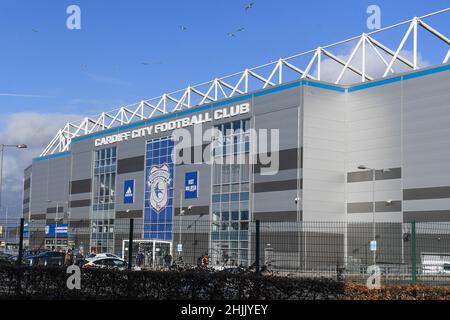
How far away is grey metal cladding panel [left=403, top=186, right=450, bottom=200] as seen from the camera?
170ft

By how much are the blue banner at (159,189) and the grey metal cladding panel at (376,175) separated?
74.0 ft

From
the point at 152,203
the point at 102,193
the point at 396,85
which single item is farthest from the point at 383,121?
→ the point at 102,193

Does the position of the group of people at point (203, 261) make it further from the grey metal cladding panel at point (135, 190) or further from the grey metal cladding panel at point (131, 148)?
the grey metal cladding panel at point (131, 148)

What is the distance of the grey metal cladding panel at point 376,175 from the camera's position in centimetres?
5619

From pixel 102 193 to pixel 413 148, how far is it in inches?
1821

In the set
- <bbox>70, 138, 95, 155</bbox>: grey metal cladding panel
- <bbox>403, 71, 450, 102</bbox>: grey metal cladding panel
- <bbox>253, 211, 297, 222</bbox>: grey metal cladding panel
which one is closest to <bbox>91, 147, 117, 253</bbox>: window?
<bbox>70, 138, 95, 155</bbox>: grey metal cladding panel

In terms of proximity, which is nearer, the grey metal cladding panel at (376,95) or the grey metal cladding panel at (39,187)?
the grey metal cladding panel at (376,95)

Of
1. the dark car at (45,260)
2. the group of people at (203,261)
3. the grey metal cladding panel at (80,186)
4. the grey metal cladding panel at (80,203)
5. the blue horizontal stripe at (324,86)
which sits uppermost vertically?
the blue horizontal stripe at (324,86)

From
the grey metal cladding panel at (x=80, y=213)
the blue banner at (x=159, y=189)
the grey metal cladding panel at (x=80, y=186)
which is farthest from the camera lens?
the grey metal cladding panel at (x=80, y=186)

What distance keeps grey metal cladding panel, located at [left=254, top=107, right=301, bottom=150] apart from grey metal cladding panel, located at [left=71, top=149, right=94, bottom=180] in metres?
35.1

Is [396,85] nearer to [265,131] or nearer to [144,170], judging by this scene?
[265,131]

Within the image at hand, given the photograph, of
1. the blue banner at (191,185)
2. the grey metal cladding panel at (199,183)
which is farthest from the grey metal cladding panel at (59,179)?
the blue banner at (191,185)

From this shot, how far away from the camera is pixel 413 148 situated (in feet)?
182
